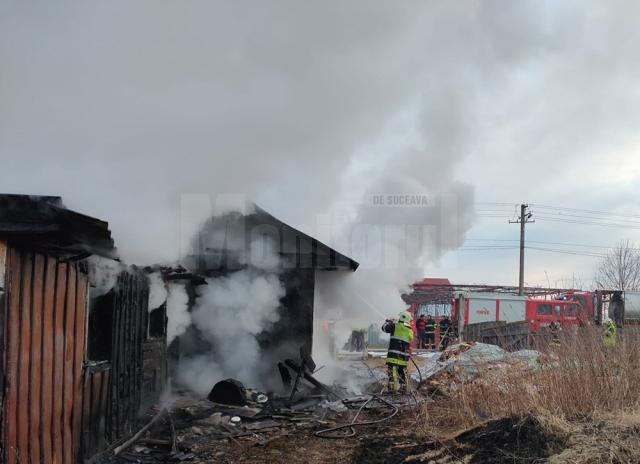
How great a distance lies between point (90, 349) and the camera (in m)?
5.76

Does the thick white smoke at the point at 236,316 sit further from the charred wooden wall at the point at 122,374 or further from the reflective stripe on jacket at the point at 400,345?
the reflective stripe on jacket at the point at 400,345

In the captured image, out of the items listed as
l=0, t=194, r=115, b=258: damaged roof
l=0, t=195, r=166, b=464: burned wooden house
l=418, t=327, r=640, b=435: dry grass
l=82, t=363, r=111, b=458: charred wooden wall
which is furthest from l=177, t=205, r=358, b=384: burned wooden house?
l=0, t=194, r=115, b=258: damaged roof

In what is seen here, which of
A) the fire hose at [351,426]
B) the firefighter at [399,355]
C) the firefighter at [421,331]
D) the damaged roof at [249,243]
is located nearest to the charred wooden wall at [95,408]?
the fire hose at [351,426]

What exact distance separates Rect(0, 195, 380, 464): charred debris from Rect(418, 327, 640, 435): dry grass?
1695mm

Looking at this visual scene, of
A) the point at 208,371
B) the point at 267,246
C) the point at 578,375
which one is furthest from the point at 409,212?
the point at 578,375

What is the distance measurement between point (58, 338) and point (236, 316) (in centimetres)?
563

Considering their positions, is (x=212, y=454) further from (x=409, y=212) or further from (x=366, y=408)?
(x=409, y=212)

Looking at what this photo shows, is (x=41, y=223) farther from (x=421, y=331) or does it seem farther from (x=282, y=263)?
(x=421, y=331)

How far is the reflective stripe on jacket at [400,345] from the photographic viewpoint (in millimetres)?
9820

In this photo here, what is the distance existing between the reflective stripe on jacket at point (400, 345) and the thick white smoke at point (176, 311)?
3808 millimetres

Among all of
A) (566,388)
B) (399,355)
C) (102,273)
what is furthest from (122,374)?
(399,355)

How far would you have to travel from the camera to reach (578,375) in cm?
581

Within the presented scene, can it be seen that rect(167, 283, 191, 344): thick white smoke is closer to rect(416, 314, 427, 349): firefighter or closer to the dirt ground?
the dirt ground

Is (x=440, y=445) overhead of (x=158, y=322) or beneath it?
beneath
